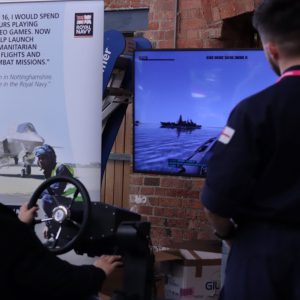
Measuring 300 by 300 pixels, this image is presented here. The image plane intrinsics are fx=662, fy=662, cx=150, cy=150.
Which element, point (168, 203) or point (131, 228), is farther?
point (168, 203)

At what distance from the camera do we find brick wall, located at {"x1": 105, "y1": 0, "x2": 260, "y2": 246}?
5.68 m

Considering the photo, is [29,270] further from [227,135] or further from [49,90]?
[49,90]

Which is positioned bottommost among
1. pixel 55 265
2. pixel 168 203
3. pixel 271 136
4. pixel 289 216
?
pixel 168 203

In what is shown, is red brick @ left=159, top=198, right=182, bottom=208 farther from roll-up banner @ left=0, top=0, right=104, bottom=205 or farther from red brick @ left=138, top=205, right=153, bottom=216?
Result: roll-up banner @ left=0, top=0, right=104, bottom=205

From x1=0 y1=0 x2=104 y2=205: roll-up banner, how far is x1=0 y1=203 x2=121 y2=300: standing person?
4.91ft

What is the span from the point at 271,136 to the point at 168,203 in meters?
3.81

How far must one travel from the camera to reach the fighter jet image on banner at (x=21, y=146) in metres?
4.12

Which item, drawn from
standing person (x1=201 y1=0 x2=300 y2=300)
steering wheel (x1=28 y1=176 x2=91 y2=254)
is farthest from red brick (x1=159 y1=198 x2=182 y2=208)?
standing person (x1=201 y1=0 x2=300 y2=300)

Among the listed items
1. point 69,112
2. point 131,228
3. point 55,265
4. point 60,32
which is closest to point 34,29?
point 60,32

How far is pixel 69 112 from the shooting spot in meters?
4.01

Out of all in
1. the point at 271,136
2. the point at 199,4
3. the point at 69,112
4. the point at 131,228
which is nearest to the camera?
the point at 271,136

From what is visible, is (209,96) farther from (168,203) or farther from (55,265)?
(55,265)

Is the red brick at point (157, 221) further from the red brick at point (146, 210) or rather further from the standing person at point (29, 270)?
the standing person at point (29, 270)

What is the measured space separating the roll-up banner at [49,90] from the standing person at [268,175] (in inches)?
74.7
